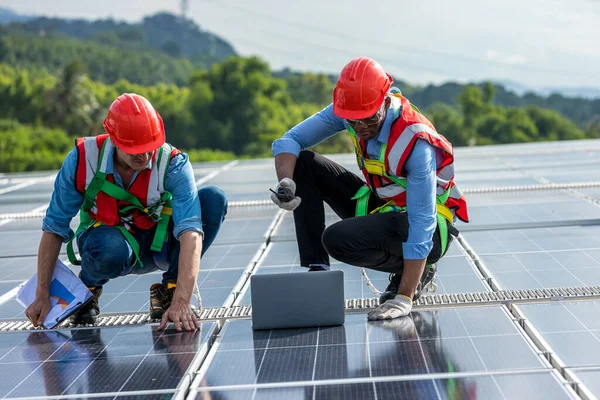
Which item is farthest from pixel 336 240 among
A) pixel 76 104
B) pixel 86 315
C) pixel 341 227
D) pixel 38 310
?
pixel 76 104

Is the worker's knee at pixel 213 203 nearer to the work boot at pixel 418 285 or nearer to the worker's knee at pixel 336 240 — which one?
the worker's knee at pixel 336 240

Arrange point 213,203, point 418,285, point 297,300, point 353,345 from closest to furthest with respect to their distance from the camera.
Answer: point 353,345 → point 297,300 → point 418,285 → point 213,203

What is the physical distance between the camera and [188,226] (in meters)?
4.24

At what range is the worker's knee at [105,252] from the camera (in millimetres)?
4469

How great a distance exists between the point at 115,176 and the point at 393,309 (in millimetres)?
1601

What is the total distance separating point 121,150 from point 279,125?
60.4m

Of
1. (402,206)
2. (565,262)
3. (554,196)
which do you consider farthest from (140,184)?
(554,196)

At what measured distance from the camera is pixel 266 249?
20.9 ft

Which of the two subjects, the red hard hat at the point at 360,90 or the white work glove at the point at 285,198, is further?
the white work glove at the point at 285,198

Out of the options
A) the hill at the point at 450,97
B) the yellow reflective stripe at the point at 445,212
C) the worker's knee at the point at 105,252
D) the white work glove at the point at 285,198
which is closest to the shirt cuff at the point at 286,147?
the white work glove at the point at 285,198

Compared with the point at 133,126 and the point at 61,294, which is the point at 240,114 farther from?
the point at 133,126

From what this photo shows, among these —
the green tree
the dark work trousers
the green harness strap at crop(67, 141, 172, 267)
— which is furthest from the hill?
the green harness strap at crop(67, 141, 172, 267)

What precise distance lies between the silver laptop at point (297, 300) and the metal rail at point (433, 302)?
276mm

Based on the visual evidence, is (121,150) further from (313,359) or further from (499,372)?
(499,372)
